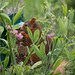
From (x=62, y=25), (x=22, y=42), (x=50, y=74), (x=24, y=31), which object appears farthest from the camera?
A: (x=24, y=31)

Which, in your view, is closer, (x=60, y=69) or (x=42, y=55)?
(x=42, y=55)

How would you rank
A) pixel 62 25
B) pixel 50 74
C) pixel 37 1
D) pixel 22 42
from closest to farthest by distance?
1. pixel 62 25
2. pixel 50 74
3. pixel 22 42
4. pixel 37 1

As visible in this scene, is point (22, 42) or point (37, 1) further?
point (37, 1)

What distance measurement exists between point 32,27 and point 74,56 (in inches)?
29.2

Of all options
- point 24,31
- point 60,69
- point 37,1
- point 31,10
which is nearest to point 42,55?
point 60,69

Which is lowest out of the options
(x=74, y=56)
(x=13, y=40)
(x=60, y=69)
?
(x=60, y=69)

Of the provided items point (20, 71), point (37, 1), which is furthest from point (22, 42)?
point (37, 1)

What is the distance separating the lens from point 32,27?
1580mm

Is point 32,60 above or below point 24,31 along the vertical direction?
below

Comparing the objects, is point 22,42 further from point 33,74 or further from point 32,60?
point 33,74

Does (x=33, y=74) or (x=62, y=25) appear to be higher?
(x=62, y=25)

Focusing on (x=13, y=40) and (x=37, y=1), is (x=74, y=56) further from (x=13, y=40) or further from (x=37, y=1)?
(x=37, y=1)

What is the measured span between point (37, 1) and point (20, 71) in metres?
2.61

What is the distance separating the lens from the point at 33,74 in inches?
38.7
